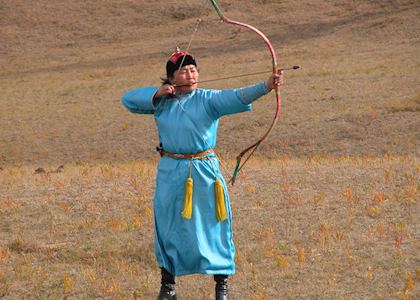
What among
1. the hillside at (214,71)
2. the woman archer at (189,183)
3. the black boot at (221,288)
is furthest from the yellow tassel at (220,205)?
the hillside at (214,71)

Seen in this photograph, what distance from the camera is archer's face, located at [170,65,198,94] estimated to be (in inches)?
239

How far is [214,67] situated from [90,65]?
237 inches

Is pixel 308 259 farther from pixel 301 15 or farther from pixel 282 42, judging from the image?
pixel 301 15

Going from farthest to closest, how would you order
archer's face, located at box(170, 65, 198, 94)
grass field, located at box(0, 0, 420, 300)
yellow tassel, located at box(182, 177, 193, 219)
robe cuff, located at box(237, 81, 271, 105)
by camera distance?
grass field, located at box(0, 0, 420, 300) → archer's face, located at box(170, 65, 198, 94) → yellow tassel, located at box(182, 177, 193, 219) → robe cuff, located at box(237, 81, 271, 105)

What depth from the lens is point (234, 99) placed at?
5.83m

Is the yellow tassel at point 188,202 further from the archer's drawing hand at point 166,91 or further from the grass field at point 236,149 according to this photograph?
the grass field at point 236,149

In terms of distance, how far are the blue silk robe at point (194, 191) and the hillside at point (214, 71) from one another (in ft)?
33.5

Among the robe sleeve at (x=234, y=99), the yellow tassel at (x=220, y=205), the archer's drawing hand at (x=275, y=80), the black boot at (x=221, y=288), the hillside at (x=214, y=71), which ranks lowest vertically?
the black boot at (x=221, y=288)

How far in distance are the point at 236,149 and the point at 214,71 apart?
37.7ft

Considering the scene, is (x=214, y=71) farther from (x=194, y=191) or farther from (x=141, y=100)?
(x=194, y=191)

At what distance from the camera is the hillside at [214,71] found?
1809 centimetres

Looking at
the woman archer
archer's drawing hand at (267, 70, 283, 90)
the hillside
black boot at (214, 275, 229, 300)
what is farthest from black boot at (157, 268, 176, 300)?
the hillside

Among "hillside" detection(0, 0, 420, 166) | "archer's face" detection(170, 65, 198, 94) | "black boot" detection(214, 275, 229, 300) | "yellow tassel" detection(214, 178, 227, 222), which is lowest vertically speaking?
"black boot" detection(214, 275, 229, 300)

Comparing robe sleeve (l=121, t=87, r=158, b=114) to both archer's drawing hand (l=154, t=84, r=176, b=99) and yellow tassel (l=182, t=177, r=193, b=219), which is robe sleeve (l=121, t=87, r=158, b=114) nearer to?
archer's drawing hand (l=154, t=84, r=176, b=99)
